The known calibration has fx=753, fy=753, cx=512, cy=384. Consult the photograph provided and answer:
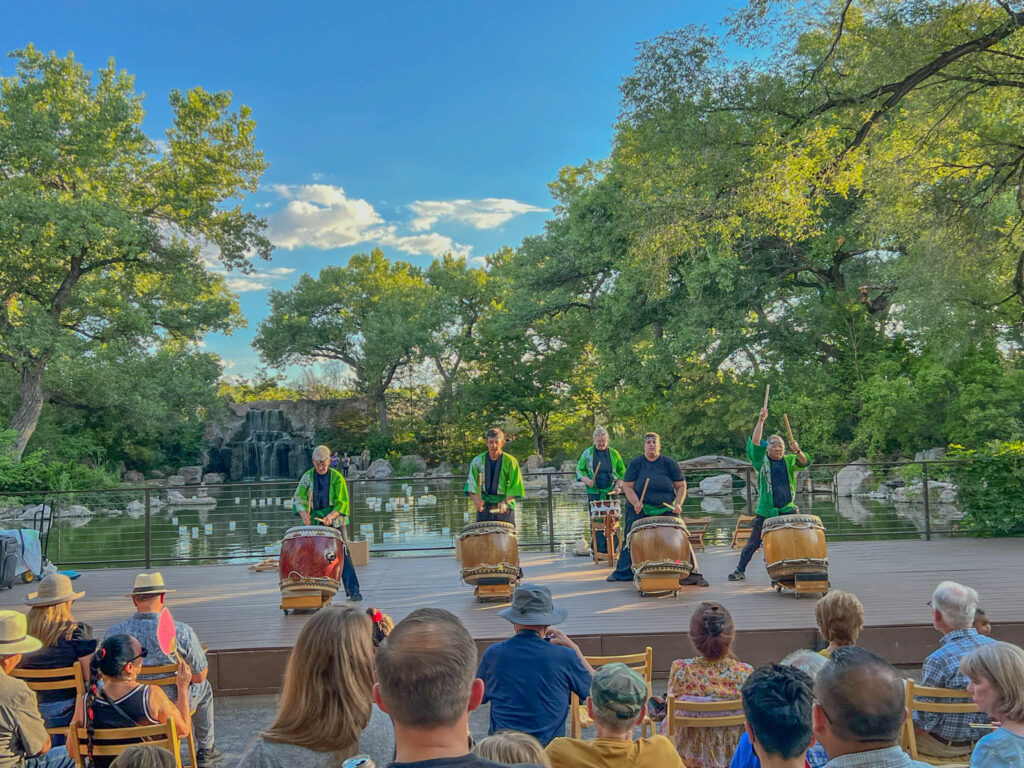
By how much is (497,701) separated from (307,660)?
1.18m

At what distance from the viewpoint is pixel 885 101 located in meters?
8.52

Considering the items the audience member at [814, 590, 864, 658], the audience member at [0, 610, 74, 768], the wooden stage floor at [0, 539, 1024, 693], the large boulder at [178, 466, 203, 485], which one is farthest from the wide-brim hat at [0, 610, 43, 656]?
the large boulder at [178, 466, 203, 485]

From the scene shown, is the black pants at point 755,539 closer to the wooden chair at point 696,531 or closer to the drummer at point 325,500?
the wooden chair at point 696,531

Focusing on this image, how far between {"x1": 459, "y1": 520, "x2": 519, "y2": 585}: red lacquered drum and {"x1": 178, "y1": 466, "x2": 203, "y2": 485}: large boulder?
96.8ft

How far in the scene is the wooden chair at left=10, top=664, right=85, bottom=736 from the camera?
351cm

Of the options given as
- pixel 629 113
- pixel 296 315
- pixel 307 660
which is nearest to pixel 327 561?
pixel 307 660

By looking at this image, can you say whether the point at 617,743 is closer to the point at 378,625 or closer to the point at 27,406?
the point at 378,625

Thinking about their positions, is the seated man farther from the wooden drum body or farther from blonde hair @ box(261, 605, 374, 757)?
the wooden drum body

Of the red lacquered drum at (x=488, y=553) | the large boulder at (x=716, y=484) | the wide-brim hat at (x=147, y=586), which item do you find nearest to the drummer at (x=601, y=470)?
Result: the red lacquered drum at (x=488, y=553)

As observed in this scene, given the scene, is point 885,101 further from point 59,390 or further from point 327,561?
point 59,390

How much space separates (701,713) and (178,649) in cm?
267

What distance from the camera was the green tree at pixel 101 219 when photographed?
20094 millimetres

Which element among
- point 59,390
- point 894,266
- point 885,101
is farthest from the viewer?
point 59,390

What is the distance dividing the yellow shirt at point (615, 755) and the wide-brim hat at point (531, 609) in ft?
3.06
